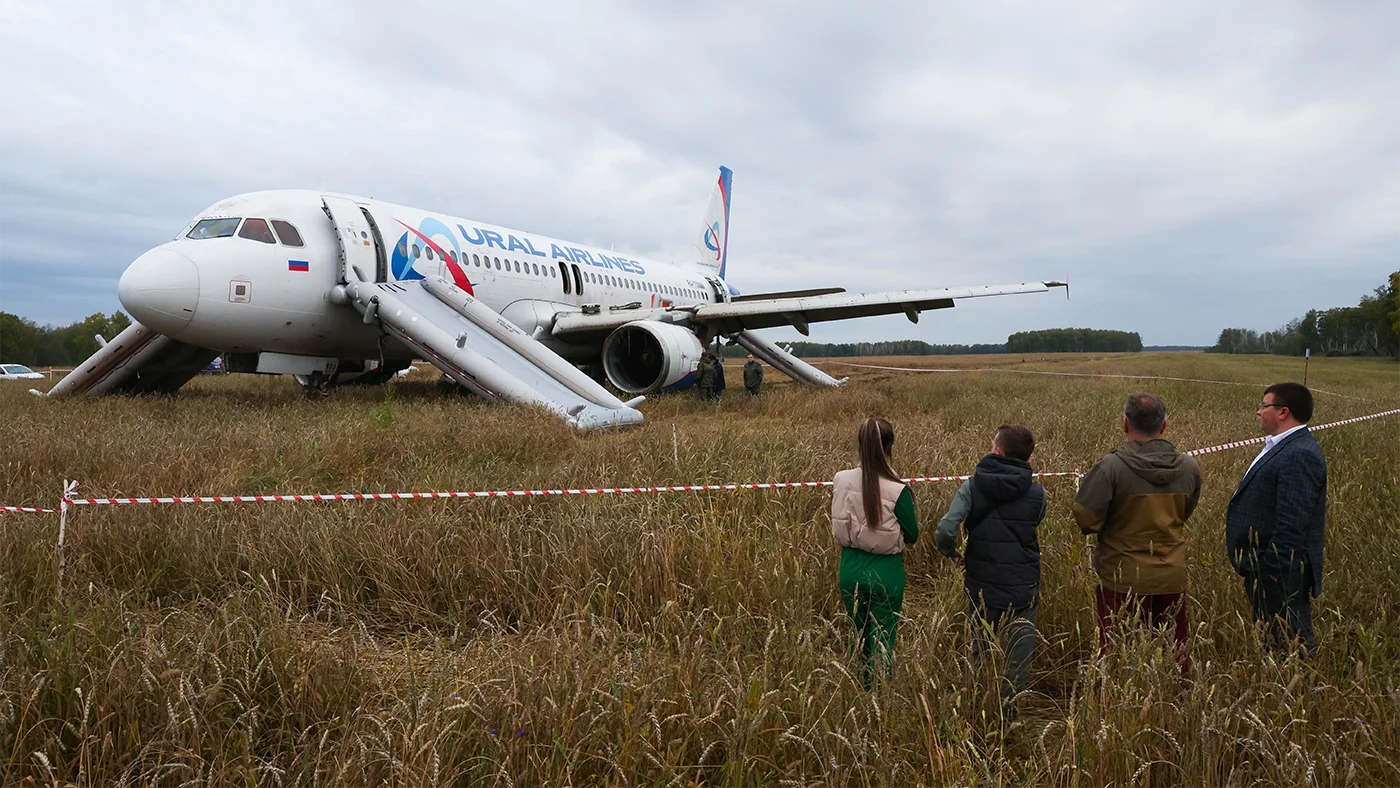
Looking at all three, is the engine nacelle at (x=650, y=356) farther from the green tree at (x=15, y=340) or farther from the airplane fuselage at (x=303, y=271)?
the green tree at (x=15, y=340)

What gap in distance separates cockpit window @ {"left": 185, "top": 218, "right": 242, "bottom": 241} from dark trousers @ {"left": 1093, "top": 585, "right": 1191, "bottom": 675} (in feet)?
35.5

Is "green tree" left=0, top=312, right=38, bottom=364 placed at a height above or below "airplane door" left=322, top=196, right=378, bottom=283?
above

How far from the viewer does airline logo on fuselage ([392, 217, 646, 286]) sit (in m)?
11.8

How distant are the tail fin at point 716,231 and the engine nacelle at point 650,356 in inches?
438

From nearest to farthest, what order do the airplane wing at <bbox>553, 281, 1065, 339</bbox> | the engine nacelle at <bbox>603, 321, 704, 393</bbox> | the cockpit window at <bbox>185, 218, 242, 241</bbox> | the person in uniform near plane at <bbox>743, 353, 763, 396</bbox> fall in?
the cockpit window at <bbox>185, 218, 242, 241</bbox> < the engine nacelle at <bbox>603, 321, 704, 393</bbox> < the airplane wing at <bbox>553, 281, 1065, 339</bbox> < the person in uniform near plane at <bbox>743, 353, 763, 396</bbox>

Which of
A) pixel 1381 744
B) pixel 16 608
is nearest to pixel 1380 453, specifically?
pixel 1381 744

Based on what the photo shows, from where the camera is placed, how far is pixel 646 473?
5996 mm

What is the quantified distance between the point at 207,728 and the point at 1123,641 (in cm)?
296

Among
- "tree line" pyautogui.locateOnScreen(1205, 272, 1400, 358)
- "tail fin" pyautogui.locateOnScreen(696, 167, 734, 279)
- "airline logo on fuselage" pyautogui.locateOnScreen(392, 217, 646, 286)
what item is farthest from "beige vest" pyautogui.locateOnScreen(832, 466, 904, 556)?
"tree line" pyautogui.locateOnScreen(1205, 272, 1400, 358)

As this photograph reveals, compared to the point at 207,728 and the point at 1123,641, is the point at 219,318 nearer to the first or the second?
the point at 207,728

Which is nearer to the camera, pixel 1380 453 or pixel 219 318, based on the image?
pixel 1380 453

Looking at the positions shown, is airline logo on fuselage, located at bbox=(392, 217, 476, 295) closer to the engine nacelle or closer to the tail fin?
the engine nacelle

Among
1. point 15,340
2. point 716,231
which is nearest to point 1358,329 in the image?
point 716,231

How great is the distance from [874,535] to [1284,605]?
1760 millimetres
